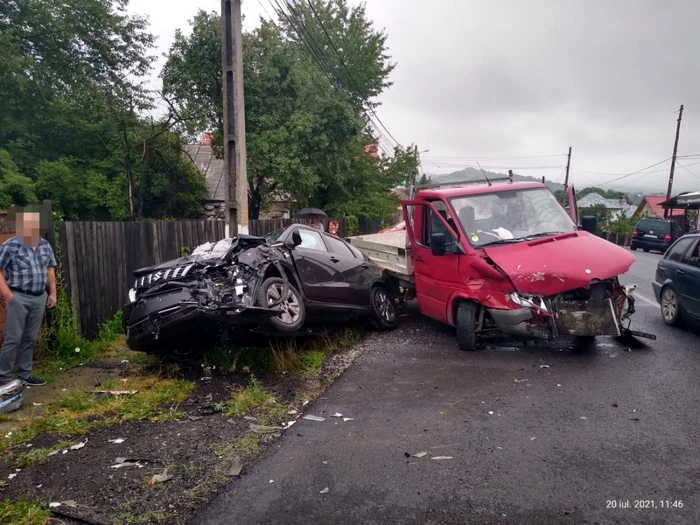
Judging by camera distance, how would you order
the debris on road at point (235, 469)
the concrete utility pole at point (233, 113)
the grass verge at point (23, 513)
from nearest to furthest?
the grass verge at point (23, 513)
the debris on road at point (235, 469)
the concrete utility pole at point (233, 113)

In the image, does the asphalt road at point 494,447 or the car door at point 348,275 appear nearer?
the asphalt road at point 494,447

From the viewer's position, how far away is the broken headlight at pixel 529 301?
6.71 m

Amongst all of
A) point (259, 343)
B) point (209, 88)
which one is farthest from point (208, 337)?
point (209, 88)

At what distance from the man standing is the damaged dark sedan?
93cm

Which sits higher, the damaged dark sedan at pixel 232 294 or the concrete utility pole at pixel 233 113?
the concrete utility pole at pixel 233 113

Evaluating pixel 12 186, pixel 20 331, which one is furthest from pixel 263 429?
pixel 12 186

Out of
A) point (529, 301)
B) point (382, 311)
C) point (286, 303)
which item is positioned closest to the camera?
point (286, 303)

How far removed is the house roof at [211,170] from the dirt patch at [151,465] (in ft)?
53.6

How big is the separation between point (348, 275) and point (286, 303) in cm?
194

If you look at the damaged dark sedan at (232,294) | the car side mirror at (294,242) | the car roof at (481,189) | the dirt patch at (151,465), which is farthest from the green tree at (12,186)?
the dirt patch at (151,465)

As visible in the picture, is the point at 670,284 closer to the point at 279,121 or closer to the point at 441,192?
the point at 441,192

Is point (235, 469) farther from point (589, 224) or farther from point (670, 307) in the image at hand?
point (670, 307)

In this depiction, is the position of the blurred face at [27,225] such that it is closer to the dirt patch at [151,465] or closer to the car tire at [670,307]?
the dirt patch at [151,465]

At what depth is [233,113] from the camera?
10.3 meters
